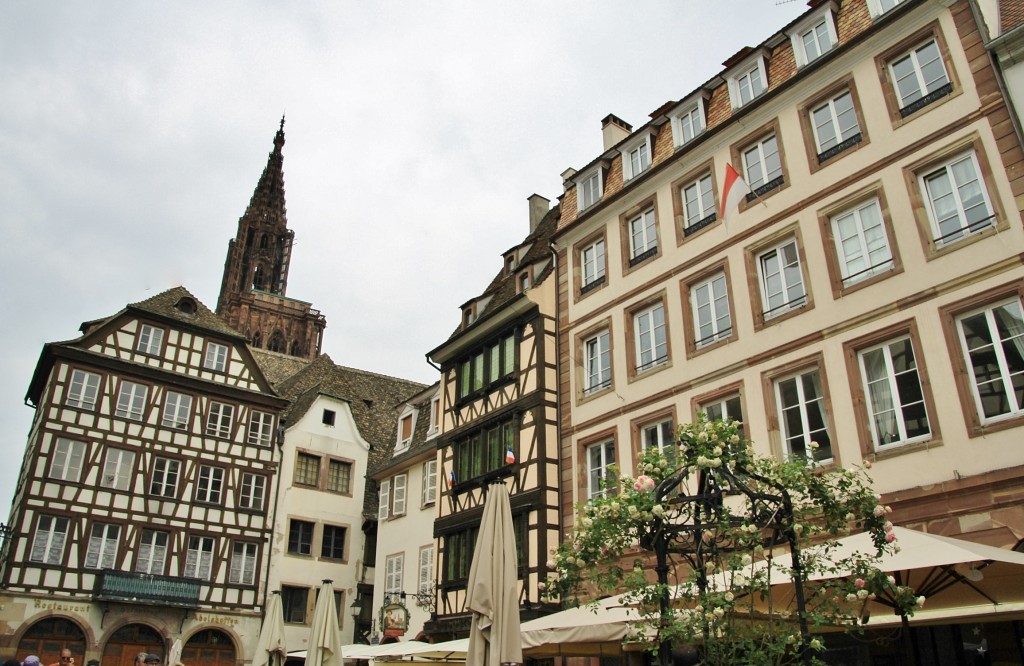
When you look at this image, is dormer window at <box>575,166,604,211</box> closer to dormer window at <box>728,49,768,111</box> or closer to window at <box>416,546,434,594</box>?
dormer window at <box>728,49,768,111</box>

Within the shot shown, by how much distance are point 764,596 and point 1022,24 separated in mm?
9295

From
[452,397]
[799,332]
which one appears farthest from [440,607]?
[799,332]

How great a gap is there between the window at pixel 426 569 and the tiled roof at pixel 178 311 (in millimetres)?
12592

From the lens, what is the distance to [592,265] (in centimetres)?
1988

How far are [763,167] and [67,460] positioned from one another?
23.7 m

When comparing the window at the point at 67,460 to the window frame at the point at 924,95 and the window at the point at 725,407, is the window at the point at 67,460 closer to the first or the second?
the window at the point at 725,407

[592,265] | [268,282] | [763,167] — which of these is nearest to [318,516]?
[592,265]

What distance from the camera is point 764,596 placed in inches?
300

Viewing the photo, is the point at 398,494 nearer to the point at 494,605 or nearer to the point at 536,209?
the point at 536,209

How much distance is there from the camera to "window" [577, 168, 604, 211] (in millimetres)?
20062

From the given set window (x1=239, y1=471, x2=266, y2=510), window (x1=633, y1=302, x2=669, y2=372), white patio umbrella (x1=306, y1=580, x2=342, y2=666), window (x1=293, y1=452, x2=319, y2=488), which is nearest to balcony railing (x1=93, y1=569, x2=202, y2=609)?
window (x1=239, y1=471, x2=266, y2=510)

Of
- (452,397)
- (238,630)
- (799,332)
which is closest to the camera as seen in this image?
(799,332)

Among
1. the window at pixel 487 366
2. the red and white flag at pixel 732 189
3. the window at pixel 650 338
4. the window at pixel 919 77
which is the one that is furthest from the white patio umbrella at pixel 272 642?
the window at pixel 919 77

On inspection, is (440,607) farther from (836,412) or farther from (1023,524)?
(1023,524)
